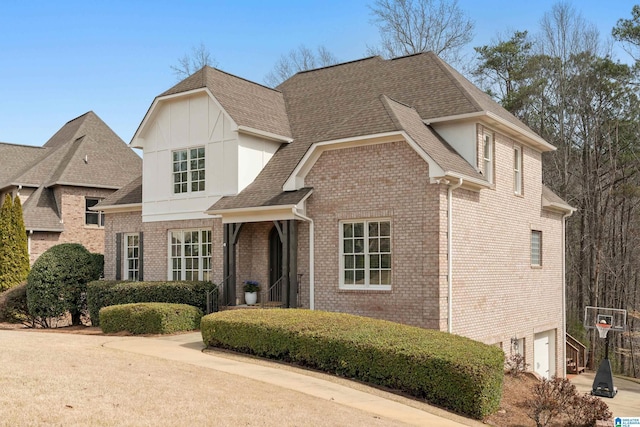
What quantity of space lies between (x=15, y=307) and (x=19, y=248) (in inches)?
144

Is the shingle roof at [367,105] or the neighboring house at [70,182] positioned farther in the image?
the neighboring house at [70,182]

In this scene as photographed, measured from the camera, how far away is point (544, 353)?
926 inches

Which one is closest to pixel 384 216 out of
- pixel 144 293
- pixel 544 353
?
pixel 144 293

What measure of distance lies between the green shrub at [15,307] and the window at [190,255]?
6185 mm

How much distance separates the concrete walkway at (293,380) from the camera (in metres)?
10.9

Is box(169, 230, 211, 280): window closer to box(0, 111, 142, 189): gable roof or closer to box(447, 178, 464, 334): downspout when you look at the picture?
box(447, 178, 464, 334): downspout

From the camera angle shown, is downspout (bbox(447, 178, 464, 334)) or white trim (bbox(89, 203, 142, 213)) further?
white trim (bbox(89, 203, 142, 213))

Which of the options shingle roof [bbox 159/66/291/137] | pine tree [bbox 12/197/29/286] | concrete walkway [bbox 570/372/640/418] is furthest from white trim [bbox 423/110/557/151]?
pine tree [bbox 12/197/29/286]

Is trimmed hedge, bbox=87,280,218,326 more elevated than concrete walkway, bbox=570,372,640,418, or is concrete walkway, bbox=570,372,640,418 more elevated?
trimmed hedge, bbox=87,280,218,326

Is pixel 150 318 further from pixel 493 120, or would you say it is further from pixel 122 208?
pixel 493 120

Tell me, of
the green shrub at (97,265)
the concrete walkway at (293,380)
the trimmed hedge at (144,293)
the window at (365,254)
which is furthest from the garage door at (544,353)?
the green shrub at (97,265)

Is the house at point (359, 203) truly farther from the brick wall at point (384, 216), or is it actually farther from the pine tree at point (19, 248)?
the pine tree at point (19, 248)

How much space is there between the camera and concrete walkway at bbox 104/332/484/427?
1091 centimetres

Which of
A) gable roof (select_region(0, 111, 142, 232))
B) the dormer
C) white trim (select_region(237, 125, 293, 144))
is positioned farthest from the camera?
gable roof (select_region(0, 111, 142, 232))
